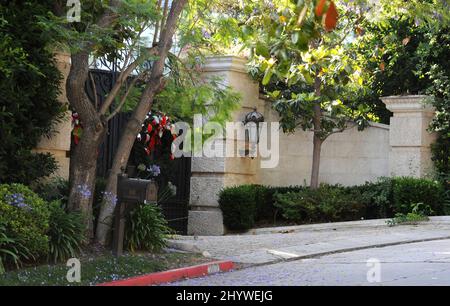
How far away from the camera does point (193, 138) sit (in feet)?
44.3

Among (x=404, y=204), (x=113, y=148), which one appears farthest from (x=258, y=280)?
(x=404, y=204)

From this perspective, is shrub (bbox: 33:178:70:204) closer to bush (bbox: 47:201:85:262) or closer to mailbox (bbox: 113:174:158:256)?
bush (bbox: 47:201:85:262)

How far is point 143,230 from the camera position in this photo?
37.0ft

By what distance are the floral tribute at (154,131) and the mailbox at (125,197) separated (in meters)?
4.35

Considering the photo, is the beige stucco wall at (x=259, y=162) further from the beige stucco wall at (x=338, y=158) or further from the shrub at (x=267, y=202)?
the shrub at (x=267, y=202)

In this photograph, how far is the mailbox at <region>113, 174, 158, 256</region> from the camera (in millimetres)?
10195

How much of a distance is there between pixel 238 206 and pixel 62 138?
5.01 m

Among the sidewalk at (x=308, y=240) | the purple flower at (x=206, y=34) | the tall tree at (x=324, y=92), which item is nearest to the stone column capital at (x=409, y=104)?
→ the tall tree at (x=324, y=92)

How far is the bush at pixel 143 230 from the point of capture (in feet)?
36.8

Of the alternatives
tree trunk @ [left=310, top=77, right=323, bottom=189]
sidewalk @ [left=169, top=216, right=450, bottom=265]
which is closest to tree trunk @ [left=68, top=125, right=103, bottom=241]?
sidewalk @ [left=169, top=216, right=450, bottom=265]

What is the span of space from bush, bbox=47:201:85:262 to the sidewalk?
2116 mm

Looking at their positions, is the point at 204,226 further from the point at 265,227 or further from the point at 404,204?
the point at 404,204

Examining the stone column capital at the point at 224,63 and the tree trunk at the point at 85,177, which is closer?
the tree trunk at the point at 85,177
